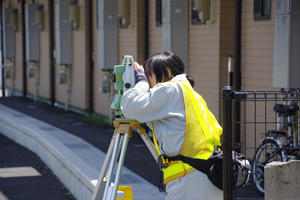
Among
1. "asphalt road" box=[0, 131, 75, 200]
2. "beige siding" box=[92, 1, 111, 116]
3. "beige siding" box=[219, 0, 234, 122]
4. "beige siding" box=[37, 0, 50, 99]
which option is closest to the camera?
"asphalt road" box=[0, 131, 75, 200]

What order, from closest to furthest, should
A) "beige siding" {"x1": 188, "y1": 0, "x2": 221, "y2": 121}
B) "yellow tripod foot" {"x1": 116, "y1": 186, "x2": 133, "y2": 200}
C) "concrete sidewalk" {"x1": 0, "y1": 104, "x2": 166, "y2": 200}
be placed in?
"yellow tripod foot" {"x1": 116, "y1": 186, "x2": 133, "y2": 200}, "concrete sidewalk" {"x1": 0, "y1": 104, "x2": 166, "y2": 200}, "beige siding" {"x1": 188, "y1": 0, "x2": 221, "y2": 121}

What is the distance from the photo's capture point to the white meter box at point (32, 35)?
21.3m

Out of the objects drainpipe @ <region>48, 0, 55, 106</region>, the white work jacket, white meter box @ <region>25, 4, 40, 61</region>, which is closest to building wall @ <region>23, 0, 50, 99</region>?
white meter box @ <region>25, 4, 40, 61</region>

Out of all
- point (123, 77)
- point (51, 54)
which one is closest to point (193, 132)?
point (123, 77)

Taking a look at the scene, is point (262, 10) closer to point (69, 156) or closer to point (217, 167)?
point (69, 156)

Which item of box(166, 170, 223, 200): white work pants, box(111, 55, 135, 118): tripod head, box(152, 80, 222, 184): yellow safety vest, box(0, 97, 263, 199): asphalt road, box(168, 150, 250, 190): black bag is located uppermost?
box(111, 55, 135, 118): tripod head

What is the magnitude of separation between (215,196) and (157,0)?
346 inches

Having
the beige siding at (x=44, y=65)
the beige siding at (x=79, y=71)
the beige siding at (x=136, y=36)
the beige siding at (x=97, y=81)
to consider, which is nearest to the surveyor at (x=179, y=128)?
the beige siding at (x=136, y=36)

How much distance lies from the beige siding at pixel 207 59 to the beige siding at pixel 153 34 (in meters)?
1.43

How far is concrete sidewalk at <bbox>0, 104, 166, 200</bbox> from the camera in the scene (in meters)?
6.58

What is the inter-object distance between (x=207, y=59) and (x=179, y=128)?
264 inches

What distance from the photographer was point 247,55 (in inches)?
353

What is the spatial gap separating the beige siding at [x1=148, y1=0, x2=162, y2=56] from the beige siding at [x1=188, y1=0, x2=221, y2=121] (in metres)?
1.43

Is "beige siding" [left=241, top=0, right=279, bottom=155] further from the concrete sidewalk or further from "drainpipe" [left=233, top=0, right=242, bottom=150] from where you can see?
the concrete sidewalk
